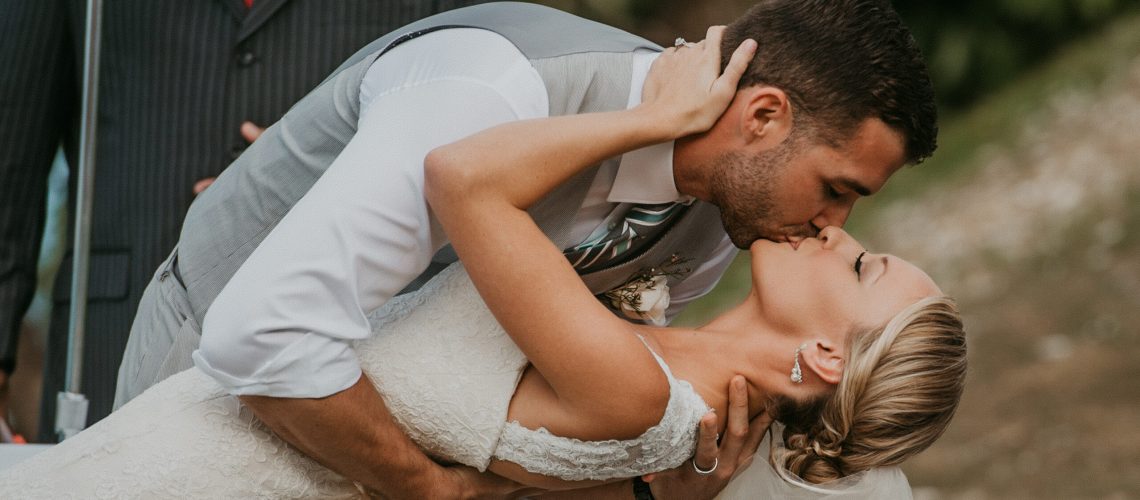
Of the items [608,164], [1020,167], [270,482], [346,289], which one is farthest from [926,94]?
[1020,167]

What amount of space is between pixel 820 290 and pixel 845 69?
0.49 metres

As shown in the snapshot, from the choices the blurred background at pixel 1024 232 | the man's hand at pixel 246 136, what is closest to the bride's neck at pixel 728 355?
the man's hand at pixel 246 136

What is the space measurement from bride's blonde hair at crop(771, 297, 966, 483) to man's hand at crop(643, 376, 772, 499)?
0.29 ft

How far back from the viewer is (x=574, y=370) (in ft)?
7.70

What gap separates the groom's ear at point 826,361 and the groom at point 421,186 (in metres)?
0.18

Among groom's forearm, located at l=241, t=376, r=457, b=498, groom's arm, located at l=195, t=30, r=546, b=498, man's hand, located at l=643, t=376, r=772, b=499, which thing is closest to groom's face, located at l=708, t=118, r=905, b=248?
man's hand, located at l=643, t=376, r=772, b=499

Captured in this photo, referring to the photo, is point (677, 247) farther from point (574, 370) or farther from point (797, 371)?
point (574, 370)

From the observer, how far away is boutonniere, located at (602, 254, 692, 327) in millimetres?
2914

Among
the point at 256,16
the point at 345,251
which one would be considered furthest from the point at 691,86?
the point at 256,16

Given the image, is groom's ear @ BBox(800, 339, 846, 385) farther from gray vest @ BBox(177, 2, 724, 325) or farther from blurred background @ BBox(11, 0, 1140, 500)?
blurred background @ BBox(11, 0, 1140, 500)

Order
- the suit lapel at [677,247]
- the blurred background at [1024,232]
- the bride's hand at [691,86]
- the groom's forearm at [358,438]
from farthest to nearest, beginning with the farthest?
the blurred background at [1024,232], the suit lapel at [677,247], the bride's hand at [691,86], the groom's forearm at [358,438]

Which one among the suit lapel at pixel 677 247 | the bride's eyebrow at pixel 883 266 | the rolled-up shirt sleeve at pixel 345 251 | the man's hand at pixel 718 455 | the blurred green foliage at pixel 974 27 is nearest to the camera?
the rolled-up shirt sleeve at pixel 345 251

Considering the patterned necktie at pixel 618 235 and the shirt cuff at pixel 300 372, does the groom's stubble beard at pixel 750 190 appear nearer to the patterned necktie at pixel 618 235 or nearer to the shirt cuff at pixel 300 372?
the patterned necktie at pixel 618 235

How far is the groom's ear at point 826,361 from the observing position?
273cm
